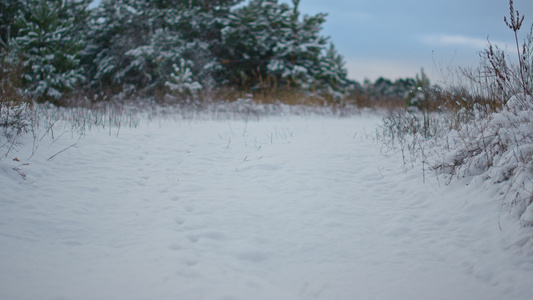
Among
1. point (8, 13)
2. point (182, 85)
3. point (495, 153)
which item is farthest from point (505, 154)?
point (8, 13)

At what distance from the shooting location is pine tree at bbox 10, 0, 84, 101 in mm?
10227

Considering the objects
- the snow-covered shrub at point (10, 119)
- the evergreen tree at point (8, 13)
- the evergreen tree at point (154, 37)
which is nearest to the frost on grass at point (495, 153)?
the snow-covered shrub at point (10, 119)

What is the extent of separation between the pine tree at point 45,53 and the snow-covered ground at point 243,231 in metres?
6.97

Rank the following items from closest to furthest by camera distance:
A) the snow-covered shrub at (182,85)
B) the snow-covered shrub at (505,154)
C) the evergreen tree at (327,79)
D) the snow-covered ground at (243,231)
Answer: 1. the snow-covered ground at (243,231)
2. the snow-covered shrub at (505,154)
3. the snow-covered shrub at (182,85)
4. the evergreen tree at (327,79)

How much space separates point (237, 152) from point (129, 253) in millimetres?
3351

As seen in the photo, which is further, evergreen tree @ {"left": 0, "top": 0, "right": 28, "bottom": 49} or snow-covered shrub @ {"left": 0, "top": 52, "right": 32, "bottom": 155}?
evergreen tree @ {"left": 0, "top": 0, "right": 28, "bottom": 49}

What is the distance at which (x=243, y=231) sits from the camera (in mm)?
3146

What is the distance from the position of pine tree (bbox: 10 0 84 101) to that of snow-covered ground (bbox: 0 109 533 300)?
22.9 feet

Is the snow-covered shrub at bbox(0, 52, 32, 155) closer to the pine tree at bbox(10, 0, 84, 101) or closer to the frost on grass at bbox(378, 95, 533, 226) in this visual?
the pine tree at bbox(10, 0, 84, 101)

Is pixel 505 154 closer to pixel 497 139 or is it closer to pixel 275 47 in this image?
pixel 497 139

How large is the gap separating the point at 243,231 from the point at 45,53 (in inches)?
430

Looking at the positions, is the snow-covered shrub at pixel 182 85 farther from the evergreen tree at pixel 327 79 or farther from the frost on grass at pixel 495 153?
the frost on grass at pixel 495 153

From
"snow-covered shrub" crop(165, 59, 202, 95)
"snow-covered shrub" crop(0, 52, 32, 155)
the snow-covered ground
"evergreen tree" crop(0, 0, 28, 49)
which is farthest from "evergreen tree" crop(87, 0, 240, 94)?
the snow-covered ground

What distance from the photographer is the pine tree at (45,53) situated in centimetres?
1023
